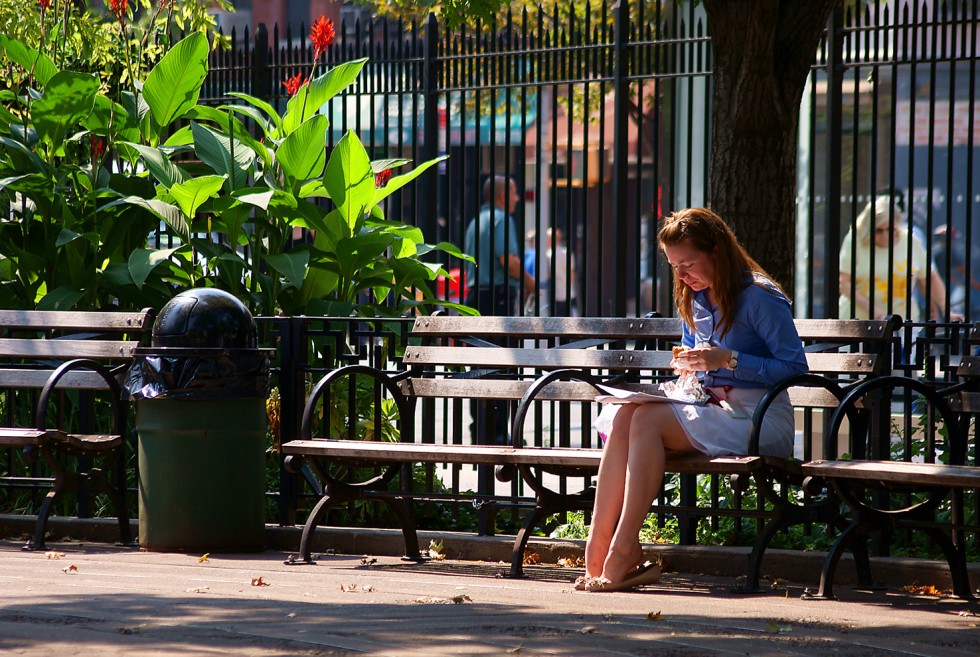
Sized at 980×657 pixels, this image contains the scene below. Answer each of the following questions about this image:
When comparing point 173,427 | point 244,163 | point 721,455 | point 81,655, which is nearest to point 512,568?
point 721,455

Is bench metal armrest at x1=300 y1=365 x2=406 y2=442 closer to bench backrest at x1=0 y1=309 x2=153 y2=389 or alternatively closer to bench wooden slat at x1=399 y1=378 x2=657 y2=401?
bench wooden slat at x1=399 y1=378 x2=657 y2=401

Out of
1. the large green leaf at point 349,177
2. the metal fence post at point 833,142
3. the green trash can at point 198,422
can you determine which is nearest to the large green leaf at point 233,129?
the large green leaf at point 349,177

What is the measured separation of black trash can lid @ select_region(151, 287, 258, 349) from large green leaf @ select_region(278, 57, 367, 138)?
244 cm

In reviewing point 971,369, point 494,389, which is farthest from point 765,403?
point 494,389

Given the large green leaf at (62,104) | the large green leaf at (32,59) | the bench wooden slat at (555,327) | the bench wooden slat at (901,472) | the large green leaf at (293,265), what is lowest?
the bench wooden slat at (901,472)

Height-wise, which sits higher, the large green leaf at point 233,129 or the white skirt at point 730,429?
the large green leaf at point 233,129

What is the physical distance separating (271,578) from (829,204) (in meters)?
4.59

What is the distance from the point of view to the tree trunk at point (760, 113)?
6.34m

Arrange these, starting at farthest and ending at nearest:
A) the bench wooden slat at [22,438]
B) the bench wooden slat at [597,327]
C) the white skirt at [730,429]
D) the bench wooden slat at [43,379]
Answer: the bench wooden slat at [43,379] → the bench wooden slat at [22,438] → the bench wooden slat at [597,327] → the white skirt at [730,429]

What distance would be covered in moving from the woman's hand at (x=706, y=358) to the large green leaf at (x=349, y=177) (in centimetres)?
309

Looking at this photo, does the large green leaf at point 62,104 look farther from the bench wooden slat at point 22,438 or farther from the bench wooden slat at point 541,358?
the bench wooden slat at point 541,358

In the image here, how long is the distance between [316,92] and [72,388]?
105 inches

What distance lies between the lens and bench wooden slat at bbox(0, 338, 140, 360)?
21.6ft

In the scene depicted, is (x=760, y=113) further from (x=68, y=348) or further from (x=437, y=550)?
(x=68, y=348)
